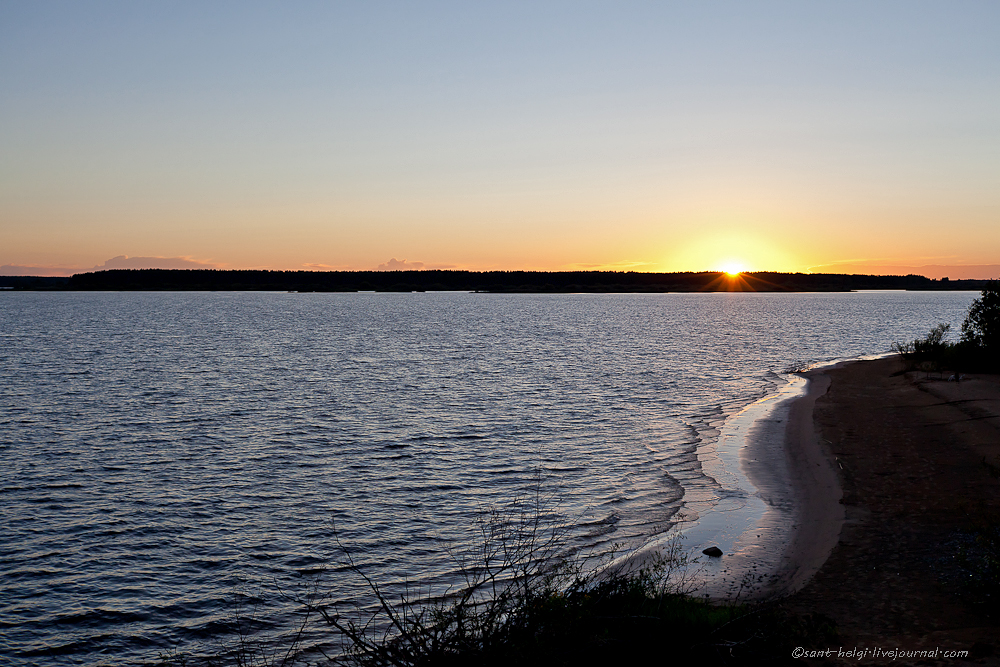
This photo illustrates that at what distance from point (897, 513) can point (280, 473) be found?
51.0ft

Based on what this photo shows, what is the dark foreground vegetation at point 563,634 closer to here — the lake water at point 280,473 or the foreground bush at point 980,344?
the lake water at point 280,473

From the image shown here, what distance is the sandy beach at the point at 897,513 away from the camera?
9.82 meters

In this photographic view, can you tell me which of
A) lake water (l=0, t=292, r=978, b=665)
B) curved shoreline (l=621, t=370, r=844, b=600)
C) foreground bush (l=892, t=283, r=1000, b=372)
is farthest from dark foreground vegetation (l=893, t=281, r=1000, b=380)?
curved shoreline (l=621, t=370, r=844, b=600)

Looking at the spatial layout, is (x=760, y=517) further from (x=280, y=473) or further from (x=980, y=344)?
(x=980, y=344)

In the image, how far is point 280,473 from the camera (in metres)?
20.0

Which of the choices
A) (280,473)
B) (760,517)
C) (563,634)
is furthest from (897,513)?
(280,473)

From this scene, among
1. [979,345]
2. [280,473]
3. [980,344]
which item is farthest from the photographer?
[980,344]

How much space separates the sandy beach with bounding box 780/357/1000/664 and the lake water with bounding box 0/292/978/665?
335 cm

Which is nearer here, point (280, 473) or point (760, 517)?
point (760, 517)

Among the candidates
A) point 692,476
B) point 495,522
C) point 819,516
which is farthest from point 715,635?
point 692,476

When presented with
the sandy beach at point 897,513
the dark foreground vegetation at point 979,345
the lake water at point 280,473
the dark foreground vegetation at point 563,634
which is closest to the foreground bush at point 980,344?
the dark foreground vegetation at point 979,345

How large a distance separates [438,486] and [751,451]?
11.0 metres

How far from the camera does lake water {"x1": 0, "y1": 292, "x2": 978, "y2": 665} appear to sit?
1241 centimetres

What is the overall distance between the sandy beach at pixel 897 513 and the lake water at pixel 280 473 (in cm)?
335
